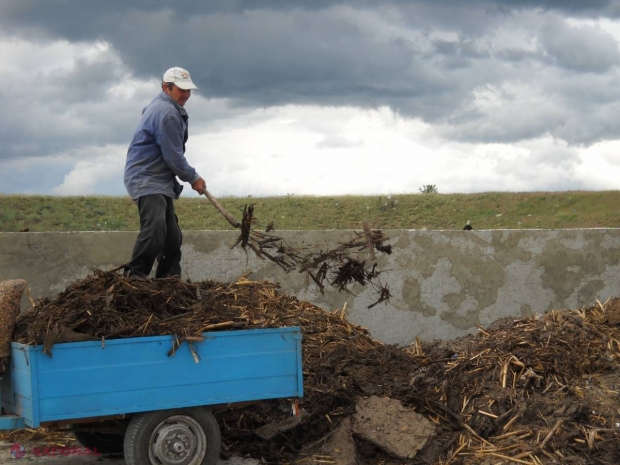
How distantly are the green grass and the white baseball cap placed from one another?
1356cm

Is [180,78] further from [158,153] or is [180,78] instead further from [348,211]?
[348,211]

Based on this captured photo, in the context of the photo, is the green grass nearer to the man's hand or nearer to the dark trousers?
the dark trousers

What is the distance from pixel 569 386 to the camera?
614 cm

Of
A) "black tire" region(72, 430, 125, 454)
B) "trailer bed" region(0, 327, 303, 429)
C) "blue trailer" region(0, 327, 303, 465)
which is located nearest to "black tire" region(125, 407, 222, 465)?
"blue trailer" region(0, 327, 303, 465)

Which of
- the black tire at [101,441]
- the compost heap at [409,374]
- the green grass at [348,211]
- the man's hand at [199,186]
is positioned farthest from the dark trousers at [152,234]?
the green grass at [348,211]

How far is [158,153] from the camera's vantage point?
683cm

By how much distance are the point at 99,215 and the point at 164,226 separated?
1740 centimetres

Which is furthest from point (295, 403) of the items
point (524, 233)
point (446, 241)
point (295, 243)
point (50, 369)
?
point (524, 233)

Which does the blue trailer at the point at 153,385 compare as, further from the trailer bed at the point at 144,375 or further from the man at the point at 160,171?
the man at the point at 160,171

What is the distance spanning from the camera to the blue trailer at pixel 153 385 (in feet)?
15.2

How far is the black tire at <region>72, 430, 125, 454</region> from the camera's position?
5.81m

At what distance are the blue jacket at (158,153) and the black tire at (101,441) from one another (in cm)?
202

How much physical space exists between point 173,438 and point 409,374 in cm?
249

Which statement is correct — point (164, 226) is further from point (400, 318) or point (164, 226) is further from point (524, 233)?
point (524, 233)
